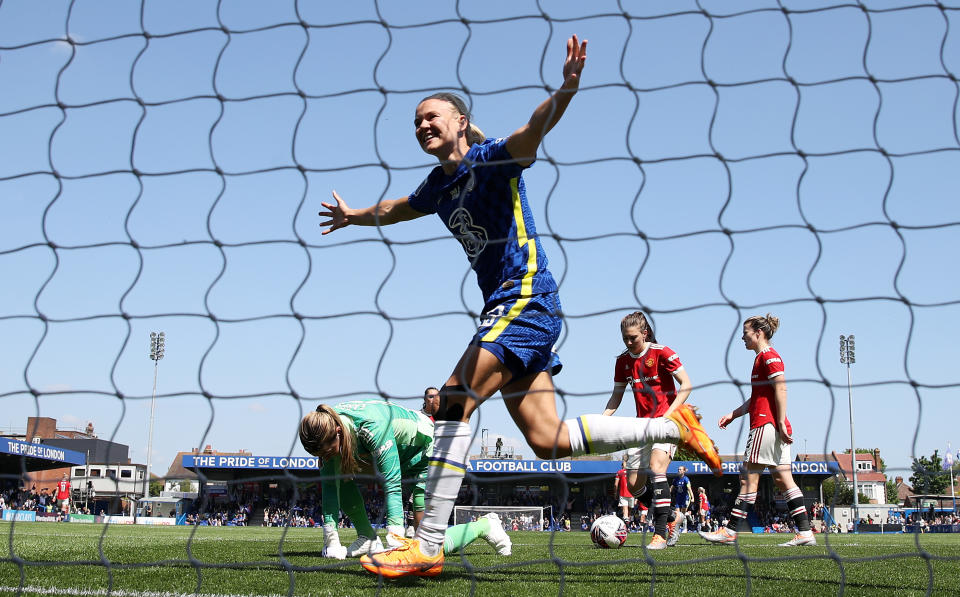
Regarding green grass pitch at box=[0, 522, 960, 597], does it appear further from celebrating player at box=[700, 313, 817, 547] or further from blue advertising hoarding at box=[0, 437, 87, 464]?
blue advertising hoarding at box=[0, 437, 87, 464]

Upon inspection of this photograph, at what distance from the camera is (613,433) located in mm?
3854

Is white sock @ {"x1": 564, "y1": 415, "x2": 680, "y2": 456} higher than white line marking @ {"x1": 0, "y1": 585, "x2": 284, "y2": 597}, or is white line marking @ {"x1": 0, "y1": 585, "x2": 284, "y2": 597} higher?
white sock @ {"x1": 564, "y1": 415, "x2": 680, "y2": 456}

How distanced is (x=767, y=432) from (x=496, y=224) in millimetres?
3724

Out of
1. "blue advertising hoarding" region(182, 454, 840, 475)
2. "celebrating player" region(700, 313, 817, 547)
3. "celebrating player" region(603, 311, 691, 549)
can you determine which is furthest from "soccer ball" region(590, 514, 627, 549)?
"blue advertising hoarding" region(182, 454, 840, 475)

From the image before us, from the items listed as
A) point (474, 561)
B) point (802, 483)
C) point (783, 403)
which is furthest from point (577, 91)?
point (802, 483)

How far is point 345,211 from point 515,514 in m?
11.7

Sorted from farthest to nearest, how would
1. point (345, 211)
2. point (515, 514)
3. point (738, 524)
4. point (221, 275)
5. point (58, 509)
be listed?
point (58, 509) → point (515, 514) → point (738, 524) → point (345, 211) → point (221, 275)

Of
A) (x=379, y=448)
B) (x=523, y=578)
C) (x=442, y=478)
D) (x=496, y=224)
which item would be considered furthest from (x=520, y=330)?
(x=379, y=448)

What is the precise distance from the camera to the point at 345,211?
446 cm

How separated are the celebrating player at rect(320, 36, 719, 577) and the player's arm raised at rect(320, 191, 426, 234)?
8.7 inches

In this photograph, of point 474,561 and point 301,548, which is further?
point 301,548

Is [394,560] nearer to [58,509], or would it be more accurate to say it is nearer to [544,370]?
[544,370]

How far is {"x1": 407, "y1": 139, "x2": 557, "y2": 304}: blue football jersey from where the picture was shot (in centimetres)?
364

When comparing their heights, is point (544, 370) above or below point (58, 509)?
above
